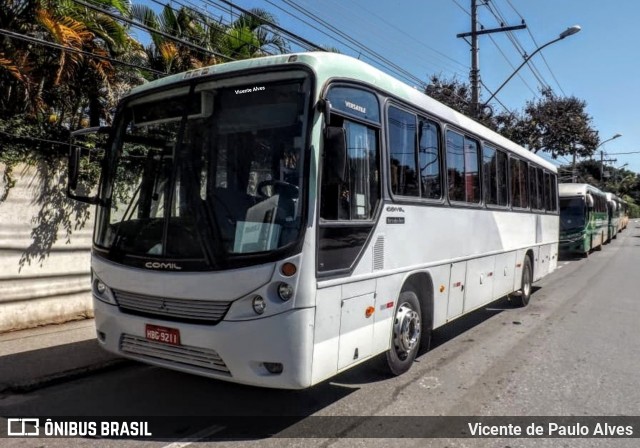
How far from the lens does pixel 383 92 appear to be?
202 inches

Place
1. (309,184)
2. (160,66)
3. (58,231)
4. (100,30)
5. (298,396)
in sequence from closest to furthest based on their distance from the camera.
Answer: (309,184), (298,396), (58,231), (100,30), (160,66)

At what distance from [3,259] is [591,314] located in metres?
9.73

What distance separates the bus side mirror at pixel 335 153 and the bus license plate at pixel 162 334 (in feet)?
5.81

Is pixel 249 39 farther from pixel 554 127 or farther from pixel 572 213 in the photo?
pixel 554 127

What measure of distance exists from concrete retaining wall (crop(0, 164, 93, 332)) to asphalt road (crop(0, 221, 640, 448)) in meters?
2.39

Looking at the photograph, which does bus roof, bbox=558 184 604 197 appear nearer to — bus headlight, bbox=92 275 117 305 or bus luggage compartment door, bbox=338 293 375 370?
bus luggage compartment door, bbox=338 293 375 370

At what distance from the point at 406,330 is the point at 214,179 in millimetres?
2615

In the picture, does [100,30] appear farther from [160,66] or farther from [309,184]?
[309,184]

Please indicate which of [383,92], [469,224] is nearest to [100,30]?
[383,92]

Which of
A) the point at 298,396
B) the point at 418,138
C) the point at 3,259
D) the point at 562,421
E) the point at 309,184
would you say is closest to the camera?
the point at 309,184

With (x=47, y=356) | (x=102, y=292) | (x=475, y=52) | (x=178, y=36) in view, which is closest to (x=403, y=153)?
(x=102, y=292)

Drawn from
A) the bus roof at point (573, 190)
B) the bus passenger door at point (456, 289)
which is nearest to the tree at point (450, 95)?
the bus roof at point (573, 190)

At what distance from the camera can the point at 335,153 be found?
13.4ft

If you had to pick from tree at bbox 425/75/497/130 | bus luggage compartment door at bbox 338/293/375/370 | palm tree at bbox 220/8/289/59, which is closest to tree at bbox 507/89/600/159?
tree at bbox 425/75/497/130
